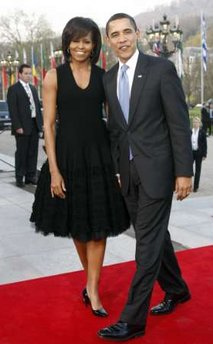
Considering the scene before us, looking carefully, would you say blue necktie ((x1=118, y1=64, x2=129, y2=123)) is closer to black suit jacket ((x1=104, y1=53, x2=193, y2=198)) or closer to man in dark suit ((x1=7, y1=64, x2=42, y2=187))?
black suit jacket ((x1=104, y1=53, x2=193, y2=198))

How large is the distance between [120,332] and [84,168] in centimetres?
92

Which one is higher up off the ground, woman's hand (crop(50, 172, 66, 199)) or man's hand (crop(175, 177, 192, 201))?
man's hand (crop(175, 177, 192, 201))

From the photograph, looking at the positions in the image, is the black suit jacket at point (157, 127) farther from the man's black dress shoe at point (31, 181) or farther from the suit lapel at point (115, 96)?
the man's black dress shoe at point (31, 181)

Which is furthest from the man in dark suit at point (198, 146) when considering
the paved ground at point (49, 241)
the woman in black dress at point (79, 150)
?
the woman in black dress at point (79, 150)

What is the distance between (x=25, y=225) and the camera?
5.58 meters

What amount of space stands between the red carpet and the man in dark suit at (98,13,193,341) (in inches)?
7.2

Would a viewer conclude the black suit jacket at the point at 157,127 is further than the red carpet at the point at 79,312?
No

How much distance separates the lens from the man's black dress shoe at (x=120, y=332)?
2.75m

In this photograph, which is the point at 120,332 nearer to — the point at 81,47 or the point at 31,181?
the point at 81,47

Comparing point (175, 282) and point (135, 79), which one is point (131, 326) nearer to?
point (175, 282)

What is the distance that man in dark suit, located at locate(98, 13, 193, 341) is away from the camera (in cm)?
266

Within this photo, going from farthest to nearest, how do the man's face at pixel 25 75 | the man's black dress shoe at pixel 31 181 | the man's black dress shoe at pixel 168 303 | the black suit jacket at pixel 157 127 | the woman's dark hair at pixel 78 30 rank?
the man's black dress shoe at pixel 31 181 < the man's face at pixel 25 75 < the man's black dress shoe at pixel 168 303 < the woman's dark hair at pixel 78 30 < the black suit jacket at pixel 157 127

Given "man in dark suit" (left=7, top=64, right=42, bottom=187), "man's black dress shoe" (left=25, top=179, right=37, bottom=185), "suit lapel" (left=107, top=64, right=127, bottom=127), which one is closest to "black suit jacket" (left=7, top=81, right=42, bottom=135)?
"man in dark suit" (left=7, top=64, right=42, bottom=187)

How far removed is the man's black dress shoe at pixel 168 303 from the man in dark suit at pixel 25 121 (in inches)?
201
